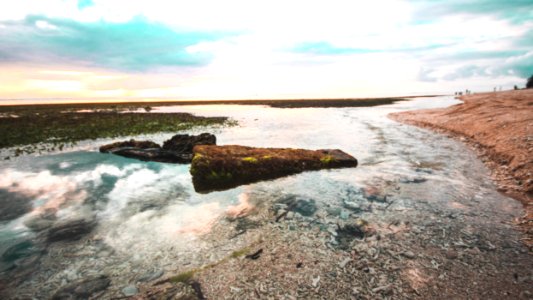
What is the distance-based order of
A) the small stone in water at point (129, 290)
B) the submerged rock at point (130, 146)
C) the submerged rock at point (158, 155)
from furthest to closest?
the submerged rock at point (130, 146)
the submerged rock at point (158, 155)
the small stone in water at point (129, 290)

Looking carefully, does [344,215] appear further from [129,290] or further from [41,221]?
[41,221]

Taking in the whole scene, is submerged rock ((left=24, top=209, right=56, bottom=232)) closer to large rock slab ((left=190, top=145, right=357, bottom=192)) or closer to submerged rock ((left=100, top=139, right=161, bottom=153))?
large rock slab ((left=190, top=145, right=357, bottom=192))

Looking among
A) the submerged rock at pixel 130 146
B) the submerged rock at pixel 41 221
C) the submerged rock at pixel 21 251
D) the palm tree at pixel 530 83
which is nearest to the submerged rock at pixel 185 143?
the submerged rock at pixel 130 146

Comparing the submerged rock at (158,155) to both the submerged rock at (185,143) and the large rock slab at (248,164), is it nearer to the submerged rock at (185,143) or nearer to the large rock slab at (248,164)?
the submerged rock at (185,143)

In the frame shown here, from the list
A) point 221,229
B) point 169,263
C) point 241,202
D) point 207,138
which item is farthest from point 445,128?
point 169,263

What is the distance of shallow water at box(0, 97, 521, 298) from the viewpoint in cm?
558

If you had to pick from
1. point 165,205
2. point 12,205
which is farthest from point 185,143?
point 12,205

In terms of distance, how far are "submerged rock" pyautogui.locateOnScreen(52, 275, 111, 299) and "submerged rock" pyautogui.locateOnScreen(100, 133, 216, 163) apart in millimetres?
10174

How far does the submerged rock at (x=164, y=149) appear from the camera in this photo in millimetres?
15398

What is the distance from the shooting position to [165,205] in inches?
345

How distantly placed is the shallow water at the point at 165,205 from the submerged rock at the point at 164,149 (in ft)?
3.49

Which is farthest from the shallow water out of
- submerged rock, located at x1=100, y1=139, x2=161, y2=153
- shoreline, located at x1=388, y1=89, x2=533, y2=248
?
submerged rock, located at x1=100, y1=139, x2=161, y2=153

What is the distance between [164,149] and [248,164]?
796 centimetres

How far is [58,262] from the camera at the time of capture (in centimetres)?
567
